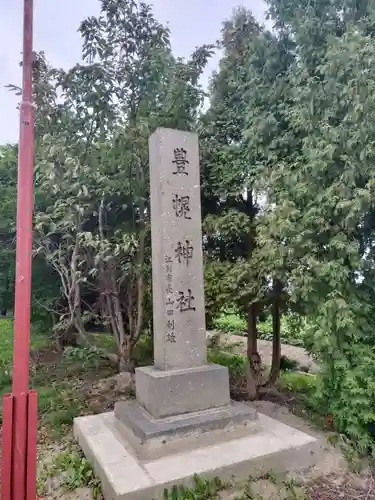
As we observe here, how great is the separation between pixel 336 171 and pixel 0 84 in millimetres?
3414

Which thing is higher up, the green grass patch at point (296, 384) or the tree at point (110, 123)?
the tree at point (110, 123)

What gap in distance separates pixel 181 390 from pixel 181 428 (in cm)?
31

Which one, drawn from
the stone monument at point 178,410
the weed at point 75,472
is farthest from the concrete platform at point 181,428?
the weed at point 75,472

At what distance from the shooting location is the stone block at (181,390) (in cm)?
316

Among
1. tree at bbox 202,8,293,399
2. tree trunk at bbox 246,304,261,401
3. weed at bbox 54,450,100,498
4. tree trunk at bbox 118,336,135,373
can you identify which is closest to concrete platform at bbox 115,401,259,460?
weed at bbox 54,450,100,498

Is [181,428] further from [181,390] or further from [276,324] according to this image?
[276,324]

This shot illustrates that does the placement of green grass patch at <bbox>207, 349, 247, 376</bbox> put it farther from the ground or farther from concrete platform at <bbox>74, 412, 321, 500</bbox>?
concrete platform at <bbox>74, 412, 321, 500</bbox>

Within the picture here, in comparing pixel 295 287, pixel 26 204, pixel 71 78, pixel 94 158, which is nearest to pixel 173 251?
pixel 295 287

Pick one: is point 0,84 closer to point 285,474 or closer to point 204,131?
point 204,131

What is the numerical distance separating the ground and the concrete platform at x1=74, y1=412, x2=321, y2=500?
0.27ft

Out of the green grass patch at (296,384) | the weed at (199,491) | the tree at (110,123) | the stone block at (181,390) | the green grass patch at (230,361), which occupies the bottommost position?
the green grass patch at (296,384)

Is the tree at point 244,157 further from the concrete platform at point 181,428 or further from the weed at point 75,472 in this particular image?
the weed at point 75,472

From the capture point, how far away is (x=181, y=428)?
119 inches

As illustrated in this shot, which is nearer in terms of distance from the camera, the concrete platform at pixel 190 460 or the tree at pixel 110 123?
the concrete platform at pixel 190 460
